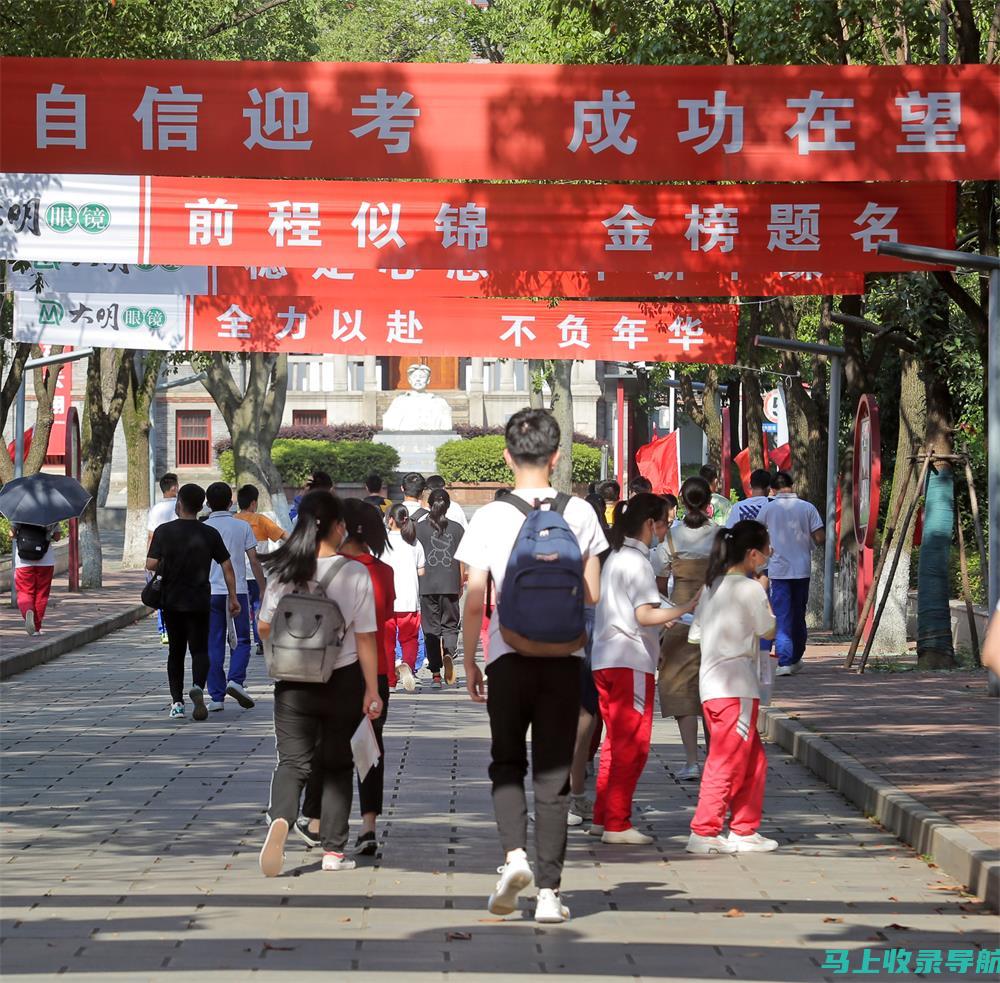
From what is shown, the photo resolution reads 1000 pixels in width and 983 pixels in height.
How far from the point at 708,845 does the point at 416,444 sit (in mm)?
57714

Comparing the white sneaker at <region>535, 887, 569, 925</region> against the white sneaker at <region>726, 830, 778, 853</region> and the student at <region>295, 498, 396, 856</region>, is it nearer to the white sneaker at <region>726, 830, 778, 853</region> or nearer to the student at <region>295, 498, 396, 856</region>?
the student at <region>295, 498, 396, 856</region>

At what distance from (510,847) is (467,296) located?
606 inches

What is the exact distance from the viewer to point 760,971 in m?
6.38

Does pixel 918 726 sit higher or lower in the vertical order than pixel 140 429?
lower

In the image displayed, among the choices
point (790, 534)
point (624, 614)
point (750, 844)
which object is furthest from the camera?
point (790, 534)

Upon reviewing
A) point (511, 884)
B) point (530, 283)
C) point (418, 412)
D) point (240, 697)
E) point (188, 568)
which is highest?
point (530, 283)

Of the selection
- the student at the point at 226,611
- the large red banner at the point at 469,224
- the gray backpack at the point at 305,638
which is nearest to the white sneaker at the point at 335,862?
the gray backpack at the point at 305,638

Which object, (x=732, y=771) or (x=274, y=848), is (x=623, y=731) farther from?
(x=274, y=848)

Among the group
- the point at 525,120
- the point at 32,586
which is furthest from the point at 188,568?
the point at 32,586

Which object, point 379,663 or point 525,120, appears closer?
point 379,663

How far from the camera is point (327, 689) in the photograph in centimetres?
813

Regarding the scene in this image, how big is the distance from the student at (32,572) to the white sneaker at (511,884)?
14.7 m

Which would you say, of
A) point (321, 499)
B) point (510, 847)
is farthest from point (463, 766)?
point (510, 847)

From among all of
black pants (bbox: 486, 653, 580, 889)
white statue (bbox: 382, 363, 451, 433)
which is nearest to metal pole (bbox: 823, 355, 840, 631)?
black pants (bbox: 486, 653, 580, 889)
